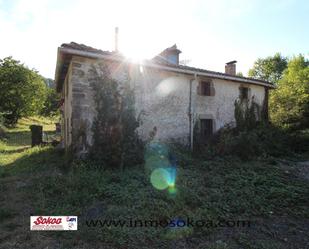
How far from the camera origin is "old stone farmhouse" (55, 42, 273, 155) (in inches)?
317

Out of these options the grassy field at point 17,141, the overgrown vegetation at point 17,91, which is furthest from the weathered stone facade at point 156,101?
the overgrown vegetation at point 17,91

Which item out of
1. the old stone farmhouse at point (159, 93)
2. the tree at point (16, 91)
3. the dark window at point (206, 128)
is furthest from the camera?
the tree at point (16, 91)

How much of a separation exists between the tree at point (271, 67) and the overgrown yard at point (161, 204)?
36.5 metres

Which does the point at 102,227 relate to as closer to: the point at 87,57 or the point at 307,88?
the point at 87,57

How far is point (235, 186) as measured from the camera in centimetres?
659

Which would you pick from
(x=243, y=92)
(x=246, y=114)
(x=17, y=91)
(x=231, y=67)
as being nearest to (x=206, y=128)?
(x=246, y=114)

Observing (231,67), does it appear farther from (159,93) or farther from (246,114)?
(159,93)

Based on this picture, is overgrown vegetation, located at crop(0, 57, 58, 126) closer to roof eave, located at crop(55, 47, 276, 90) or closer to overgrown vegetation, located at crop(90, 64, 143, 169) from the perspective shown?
roof eave, located at crop(55, 47, 276, 90)

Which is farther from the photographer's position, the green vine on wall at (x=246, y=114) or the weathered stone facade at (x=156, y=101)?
the green vine on wall at (x=246, y=114)

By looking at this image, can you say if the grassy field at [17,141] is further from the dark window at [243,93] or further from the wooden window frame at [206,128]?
the dark window at [243,93]

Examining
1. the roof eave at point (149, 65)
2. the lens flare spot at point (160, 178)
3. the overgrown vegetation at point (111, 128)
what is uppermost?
the roof eave at point (149, 65)

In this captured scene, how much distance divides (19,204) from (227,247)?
4526mm

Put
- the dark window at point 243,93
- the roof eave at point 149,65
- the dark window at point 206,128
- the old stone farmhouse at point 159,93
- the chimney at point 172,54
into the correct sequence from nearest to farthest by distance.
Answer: the roof eave at point 149,65 → the old stone farmhouse at point 159,93 → the dark window at point 206,128 → the dark window at point 243,93 → the chimney at point 172,54

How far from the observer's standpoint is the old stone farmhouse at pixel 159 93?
8047 mm
